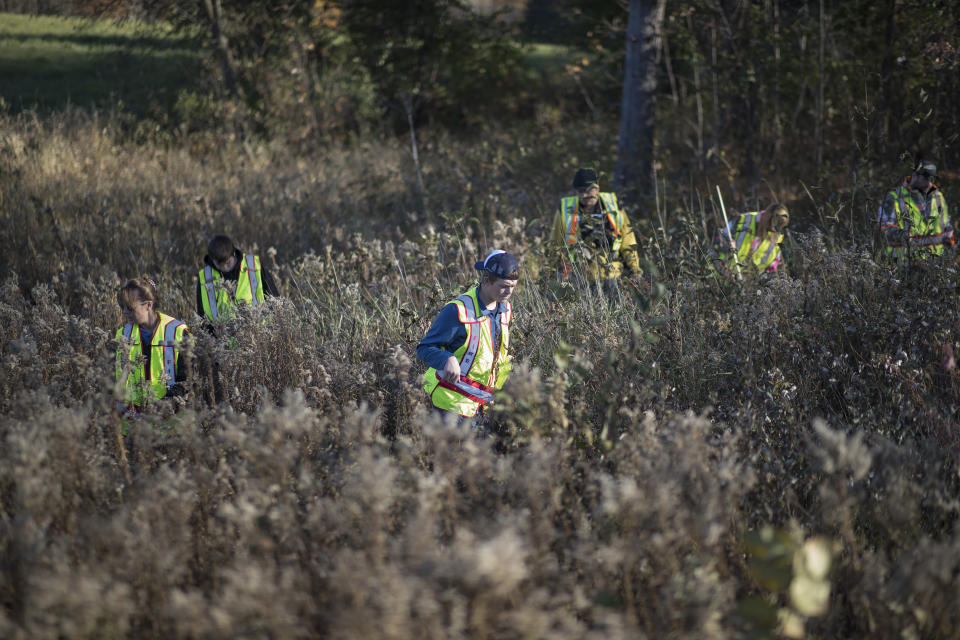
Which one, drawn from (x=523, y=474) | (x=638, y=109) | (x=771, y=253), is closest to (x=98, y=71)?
(x=638, y=109)

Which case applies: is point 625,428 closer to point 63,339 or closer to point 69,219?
point 63,339

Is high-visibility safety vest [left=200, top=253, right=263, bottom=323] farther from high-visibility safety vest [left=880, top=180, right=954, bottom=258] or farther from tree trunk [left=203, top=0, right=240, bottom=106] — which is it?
tree trunk [left=203, top=0, right=240, bottom=106]

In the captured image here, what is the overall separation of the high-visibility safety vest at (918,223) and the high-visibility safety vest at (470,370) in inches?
126

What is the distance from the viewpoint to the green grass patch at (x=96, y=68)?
56.2 feet

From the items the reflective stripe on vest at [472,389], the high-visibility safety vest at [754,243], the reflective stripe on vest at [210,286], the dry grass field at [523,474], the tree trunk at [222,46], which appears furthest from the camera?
the tree trunk at [222,46]

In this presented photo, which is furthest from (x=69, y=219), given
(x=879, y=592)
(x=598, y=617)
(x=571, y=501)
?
(x=879, y=592)

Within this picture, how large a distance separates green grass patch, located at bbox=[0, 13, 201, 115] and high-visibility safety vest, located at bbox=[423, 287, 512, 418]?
14.1m

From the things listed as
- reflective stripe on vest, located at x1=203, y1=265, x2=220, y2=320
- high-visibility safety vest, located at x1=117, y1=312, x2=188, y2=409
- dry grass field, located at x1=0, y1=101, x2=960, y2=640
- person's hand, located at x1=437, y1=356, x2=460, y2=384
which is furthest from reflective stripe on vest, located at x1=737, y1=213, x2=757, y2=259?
high-visibility safety vest, located at x1=117, y1=312, x2=188, y2=409

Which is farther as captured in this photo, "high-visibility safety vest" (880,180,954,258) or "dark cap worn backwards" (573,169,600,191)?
"dark cap worn backwards" (573,169,600,191)

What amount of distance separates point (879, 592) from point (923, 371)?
72.9 inches

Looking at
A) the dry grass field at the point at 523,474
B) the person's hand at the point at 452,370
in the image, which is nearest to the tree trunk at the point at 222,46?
the dry grass field at the point at 523,474

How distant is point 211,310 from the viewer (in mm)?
5797

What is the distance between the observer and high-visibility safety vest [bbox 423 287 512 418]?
3979 millimetres

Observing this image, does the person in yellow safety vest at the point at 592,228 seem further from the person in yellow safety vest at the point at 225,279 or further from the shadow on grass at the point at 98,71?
the shadow on grass at the point at 98,71
